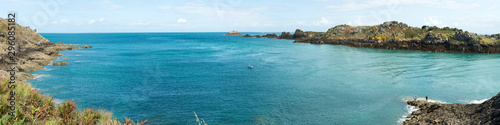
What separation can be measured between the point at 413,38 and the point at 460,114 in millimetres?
113870

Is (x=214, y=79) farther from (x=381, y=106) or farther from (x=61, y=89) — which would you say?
(x=381, y=106)

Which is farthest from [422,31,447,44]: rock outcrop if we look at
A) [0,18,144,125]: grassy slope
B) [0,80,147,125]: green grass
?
[0,18,144,125]: grassy slope

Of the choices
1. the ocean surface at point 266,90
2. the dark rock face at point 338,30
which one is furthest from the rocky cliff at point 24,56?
the dark rock face at point 338,30

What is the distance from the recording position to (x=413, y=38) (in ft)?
404

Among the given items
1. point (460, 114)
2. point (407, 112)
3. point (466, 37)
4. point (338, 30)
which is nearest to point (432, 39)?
point (466, 37)

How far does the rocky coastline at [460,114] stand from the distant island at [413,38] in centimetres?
9291

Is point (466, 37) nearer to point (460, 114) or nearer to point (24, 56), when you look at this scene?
point (460, 114)

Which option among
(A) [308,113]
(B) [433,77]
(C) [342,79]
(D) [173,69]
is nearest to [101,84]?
(D) [173,69]

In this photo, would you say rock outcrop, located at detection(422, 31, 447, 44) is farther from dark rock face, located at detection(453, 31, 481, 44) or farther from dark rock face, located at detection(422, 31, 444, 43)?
dark rock face, located at detection(453, 31, 481, 44)

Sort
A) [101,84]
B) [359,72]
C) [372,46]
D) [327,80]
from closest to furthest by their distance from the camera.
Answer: [101,84] → [327,80] → [359,72] → [372,46]

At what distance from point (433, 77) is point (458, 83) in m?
5.74

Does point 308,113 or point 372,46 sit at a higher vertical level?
point 372,46

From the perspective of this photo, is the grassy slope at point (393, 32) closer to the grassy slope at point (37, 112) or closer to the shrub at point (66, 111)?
the grassy slope at point (37, 112)

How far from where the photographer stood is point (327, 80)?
5041 cm
